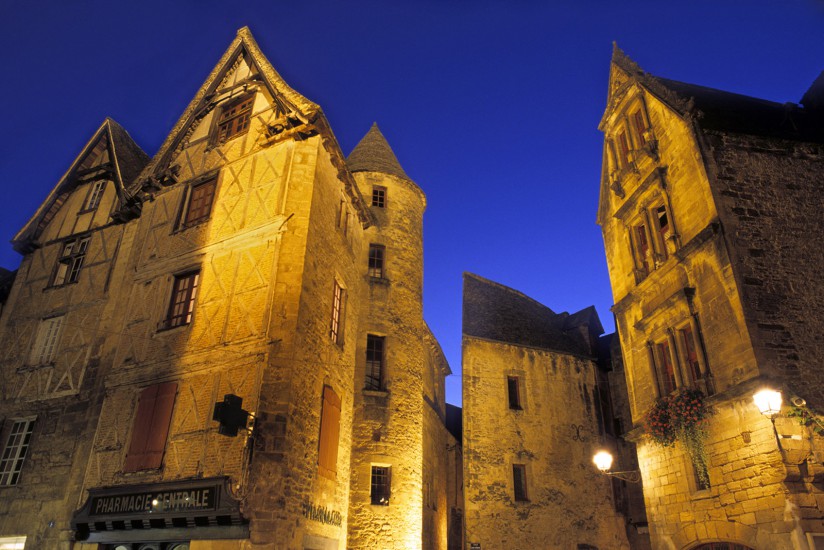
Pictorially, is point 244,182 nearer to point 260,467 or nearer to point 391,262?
point 391,262

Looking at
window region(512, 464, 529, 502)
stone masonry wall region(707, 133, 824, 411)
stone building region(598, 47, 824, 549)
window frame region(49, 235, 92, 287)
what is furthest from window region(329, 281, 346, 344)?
window region(512, 464, 529, 502)

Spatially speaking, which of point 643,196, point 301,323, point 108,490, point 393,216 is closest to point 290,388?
point 301,323

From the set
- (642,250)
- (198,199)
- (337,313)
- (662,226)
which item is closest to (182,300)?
(198,199)

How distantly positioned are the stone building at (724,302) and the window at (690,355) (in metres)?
0.03

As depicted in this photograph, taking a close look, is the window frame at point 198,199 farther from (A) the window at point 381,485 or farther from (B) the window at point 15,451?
(A) the window at point 381,485

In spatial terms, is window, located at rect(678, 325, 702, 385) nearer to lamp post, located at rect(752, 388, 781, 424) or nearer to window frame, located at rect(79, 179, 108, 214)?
lamp post, located at rect(752, 388, 781, 424)

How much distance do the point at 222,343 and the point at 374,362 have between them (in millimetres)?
4878

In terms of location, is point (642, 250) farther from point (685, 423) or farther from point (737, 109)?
point (685, 423)

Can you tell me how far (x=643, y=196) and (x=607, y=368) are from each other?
9.88m

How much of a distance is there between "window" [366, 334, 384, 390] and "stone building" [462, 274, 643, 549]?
16.4 ft

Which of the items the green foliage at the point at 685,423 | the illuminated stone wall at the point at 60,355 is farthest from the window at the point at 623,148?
the illuminated stone wall at the point at 60,355

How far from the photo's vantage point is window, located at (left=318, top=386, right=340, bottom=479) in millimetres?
10672

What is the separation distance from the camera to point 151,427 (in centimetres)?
1034

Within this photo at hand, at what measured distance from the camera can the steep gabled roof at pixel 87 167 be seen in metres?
15.9
